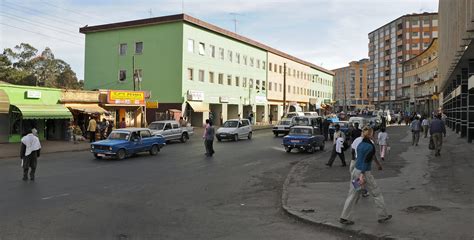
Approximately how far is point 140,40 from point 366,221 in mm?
45464

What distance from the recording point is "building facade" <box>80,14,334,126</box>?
156 feet

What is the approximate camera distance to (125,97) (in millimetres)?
36781

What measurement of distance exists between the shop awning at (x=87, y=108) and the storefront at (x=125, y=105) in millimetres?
1323

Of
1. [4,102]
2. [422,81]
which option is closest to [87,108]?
[4,102]

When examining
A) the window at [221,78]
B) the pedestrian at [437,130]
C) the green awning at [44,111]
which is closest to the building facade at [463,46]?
the pedestrian at [437,130]

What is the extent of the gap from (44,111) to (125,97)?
9448 millimetres

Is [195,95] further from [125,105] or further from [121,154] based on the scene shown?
[121,154]

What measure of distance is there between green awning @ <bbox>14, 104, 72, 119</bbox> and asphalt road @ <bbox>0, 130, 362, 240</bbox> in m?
9.62

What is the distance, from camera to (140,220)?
8.33 meters

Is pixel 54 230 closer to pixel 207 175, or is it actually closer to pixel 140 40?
pixel 207 175

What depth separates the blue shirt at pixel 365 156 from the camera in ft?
26.2

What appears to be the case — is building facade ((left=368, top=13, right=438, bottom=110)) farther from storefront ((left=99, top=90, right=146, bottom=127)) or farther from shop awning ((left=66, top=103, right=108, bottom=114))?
shop awning ((left=66, top=103, right=108, bottom=114))

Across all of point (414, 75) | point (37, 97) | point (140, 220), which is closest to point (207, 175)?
point (140, 220)

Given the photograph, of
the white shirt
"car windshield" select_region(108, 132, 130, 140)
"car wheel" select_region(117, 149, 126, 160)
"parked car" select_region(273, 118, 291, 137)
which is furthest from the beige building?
"car wheel" select_region(117, 149, 126, 160)
